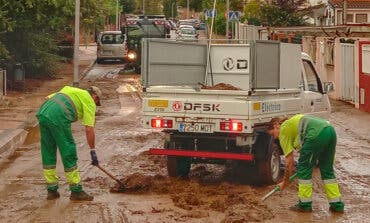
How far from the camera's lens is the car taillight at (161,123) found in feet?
34.4

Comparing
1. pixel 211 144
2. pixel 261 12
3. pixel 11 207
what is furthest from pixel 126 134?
pixel 261 12

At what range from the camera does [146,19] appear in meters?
37.3

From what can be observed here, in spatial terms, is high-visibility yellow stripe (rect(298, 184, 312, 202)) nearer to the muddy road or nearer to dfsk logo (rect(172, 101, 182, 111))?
the muddy road

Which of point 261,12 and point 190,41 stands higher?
point 261,12

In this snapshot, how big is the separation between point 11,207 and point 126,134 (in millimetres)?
7631

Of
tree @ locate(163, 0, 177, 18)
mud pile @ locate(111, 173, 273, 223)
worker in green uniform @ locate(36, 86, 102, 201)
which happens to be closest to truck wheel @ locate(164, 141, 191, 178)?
mud pile @ locate(111, 173, 273, 223)

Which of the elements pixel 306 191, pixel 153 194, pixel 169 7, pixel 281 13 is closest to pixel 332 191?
pixel 306 191

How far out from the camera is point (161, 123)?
10.5m

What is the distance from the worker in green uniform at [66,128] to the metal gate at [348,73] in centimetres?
1548

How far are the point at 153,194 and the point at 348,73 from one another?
15.7 metres

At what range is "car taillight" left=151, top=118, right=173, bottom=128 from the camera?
34.4 feet

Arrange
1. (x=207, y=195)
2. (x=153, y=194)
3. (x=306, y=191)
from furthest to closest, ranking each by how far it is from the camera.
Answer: (x=153, y=194), (x=207, y=195), (x=306, y=191)

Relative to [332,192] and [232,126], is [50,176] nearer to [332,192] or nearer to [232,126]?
[232,126]

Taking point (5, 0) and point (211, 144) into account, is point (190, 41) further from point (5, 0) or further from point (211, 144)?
point (5, 0)
